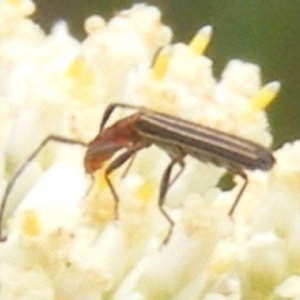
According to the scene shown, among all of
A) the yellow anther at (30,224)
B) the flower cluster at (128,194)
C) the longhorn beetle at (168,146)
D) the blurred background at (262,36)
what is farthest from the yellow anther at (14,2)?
the blurred background at (262,36)

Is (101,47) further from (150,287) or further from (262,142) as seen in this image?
(150,287)

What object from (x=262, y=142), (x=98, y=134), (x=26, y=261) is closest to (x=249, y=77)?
(x=262, y=142)

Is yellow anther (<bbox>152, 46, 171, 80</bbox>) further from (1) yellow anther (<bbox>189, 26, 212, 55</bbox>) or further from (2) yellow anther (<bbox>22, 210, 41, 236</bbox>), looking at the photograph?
(2) yellow anther (<bbox>22, 210, 41, 236</bbox>)

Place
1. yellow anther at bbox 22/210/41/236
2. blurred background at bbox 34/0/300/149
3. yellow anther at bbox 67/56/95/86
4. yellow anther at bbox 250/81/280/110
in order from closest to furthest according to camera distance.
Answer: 1. yellow anther at bbox 22/210/41/236
2. yellow anther at bbox 67/56/95/86
3. yellow anther at bbox 250/81/280/110
4. blurred background at bbox 34/0/300/149

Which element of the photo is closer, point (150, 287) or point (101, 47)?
point (150, 287)

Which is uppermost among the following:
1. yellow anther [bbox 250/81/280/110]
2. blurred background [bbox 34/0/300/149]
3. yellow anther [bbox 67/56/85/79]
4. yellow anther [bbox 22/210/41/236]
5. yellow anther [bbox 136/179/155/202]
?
blurred background [bbox 34/0/300/149]

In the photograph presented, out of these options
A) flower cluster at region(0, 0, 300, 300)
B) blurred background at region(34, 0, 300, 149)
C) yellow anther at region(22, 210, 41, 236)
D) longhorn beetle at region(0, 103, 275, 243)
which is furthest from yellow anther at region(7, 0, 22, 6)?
blurred background at region(34, 0, 300, 149)
